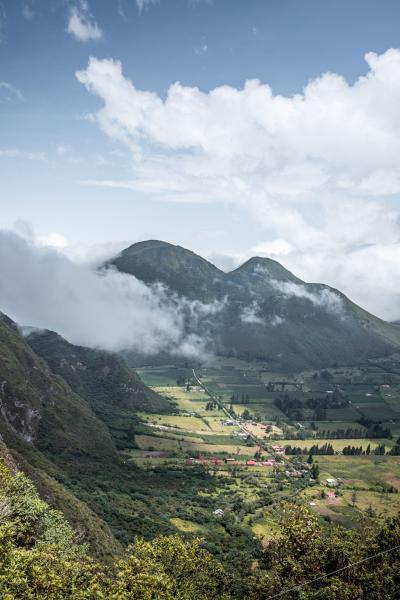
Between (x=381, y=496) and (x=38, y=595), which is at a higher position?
(x=38, y=595)

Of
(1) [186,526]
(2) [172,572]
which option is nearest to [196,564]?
(2) [172,572]

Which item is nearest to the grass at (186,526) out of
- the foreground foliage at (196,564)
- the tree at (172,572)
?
the foreground foliage at (196,564)

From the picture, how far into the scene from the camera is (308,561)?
58125mm

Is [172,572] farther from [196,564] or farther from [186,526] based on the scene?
[186,526]

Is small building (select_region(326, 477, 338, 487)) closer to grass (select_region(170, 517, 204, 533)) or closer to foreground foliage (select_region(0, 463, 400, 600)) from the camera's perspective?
grass (select_region(170, 517, 204, 533))

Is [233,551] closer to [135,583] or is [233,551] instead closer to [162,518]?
[162,518]

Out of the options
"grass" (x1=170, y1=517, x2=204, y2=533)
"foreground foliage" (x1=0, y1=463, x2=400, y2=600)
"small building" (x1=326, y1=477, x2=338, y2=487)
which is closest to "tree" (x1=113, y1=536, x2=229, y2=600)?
"foreground foliage" (x1=0, y1=463, x2=400, y2=600)

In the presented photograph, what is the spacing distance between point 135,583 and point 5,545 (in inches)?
516

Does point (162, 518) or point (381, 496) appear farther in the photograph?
point (381, 496)

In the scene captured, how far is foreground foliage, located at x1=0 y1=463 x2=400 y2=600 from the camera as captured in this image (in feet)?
145

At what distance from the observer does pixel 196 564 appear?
61.8m

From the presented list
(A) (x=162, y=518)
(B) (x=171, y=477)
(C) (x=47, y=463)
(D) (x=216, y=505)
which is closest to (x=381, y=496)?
(D) (x=216, y=505)

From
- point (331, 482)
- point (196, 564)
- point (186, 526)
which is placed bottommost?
point (186, 526)

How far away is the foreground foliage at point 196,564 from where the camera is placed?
4416cm
